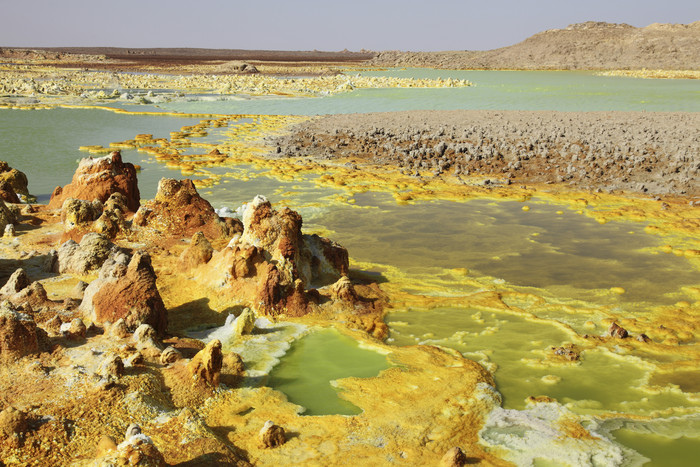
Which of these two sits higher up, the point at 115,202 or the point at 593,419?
the point at 115,202

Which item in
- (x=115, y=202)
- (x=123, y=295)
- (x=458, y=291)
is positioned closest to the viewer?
(x=123, y=295)

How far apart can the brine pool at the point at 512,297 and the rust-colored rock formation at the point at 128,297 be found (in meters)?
1.12

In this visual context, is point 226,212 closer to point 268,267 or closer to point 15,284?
point 268,267

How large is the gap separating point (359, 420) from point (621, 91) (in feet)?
114

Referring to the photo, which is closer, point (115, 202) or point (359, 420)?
point (359, 420)

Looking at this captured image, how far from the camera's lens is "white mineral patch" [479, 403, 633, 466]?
13.6ft

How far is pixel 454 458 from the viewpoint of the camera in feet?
12.8

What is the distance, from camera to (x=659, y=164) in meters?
14.4

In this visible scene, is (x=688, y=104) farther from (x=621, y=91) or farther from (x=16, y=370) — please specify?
(x=16, y=370)

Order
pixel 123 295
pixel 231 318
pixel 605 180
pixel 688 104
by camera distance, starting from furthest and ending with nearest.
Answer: pixel 688 104 → pixel 605 180 → pixel 231 318 → pixel 123 295

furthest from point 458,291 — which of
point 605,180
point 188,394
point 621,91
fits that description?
point 621,91

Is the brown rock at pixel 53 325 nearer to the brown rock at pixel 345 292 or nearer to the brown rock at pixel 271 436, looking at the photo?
the brown rock at pixel 271 436

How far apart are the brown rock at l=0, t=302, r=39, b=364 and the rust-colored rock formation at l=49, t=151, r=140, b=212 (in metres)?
5.31

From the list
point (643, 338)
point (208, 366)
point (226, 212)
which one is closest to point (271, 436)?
point (208, 366)
